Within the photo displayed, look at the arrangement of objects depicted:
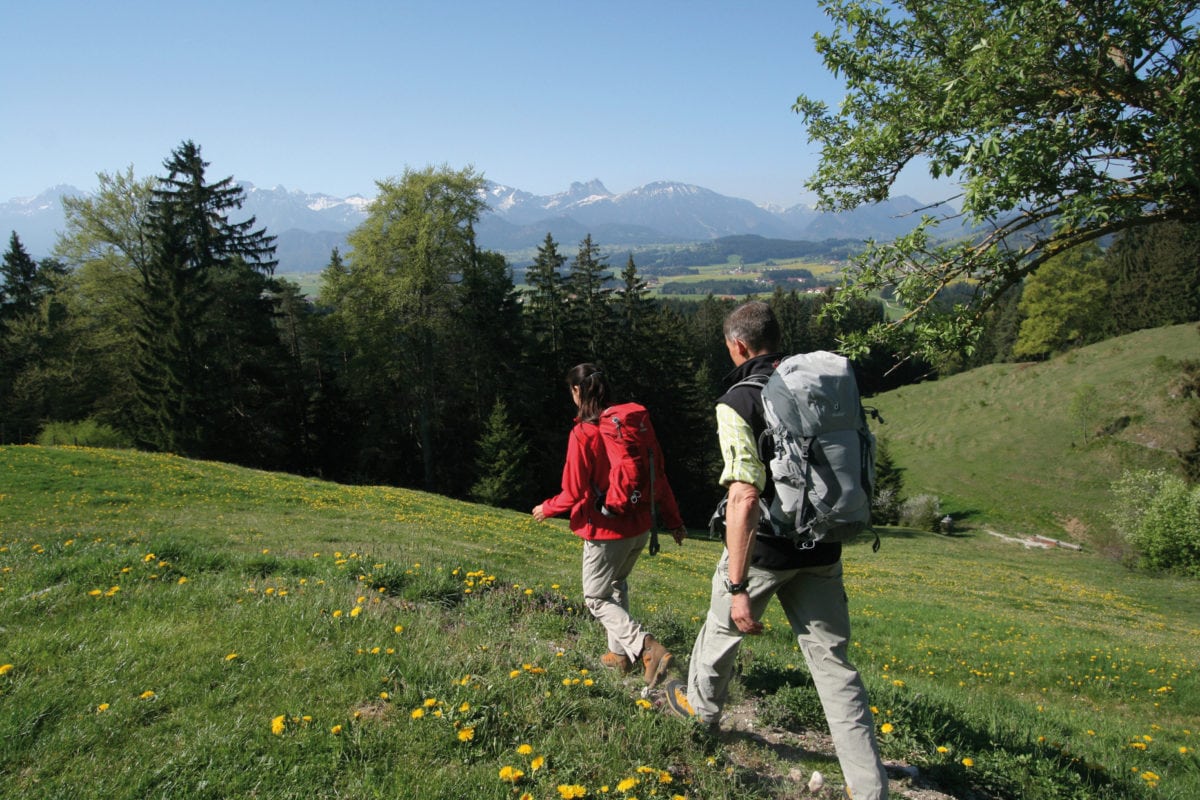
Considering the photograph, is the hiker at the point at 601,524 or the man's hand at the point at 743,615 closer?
the man's hand at the point at 743,615

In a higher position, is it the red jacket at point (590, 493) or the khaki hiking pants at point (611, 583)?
the red jacket at point (590, 493)

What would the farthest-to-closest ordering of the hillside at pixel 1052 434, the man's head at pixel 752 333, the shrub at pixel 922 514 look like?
the hillside at pixel 1052 434
the shrub at pixel 922 514
the man's head at pixel 752 333

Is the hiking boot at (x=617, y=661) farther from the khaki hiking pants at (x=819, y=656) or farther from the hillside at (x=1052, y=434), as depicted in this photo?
the hillside at (x=1052, y=434)

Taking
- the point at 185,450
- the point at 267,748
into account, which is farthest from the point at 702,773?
the point at 185,450

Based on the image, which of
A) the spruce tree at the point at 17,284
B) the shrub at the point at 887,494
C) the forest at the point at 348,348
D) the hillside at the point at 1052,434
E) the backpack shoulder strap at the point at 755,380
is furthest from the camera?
the shrub at the point at 887,494

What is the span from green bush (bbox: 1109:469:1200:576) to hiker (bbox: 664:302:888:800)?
1421 inches

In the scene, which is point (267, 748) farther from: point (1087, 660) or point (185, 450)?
point (185, 450)

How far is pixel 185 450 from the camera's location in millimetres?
33438

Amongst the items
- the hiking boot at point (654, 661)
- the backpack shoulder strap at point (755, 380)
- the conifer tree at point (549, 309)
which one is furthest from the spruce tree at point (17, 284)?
the backpack shoulder strap at point (755, 380)

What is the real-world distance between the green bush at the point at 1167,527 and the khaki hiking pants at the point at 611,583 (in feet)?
118

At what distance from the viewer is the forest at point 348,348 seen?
35031 mm

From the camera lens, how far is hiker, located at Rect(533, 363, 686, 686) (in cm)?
498

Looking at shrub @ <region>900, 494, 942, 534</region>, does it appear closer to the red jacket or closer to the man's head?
the red jacket

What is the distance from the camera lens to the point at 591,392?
204 inches
